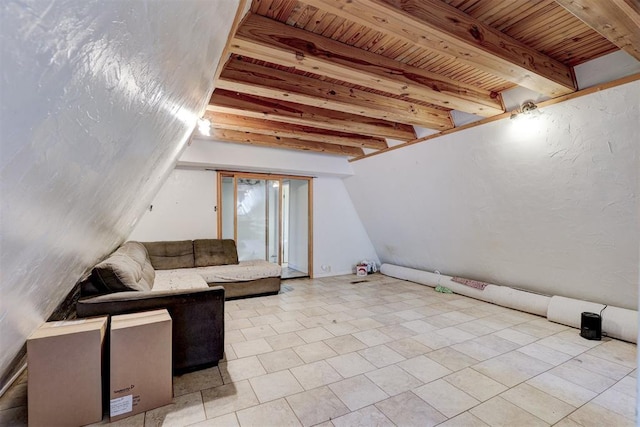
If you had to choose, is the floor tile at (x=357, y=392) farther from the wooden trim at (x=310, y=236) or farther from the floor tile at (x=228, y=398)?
the wooden trim at (x=310, y=236)

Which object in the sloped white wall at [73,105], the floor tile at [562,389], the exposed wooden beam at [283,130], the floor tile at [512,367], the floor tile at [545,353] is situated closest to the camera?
the sloped white wall at [73,105]

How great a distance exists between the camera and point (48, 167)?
670 millimetres

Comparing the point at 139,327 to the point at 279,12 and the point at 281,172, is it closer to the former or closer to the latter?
the point at 279,12

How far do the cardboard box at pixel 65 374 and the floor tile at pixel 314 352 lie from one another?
143 centimetres

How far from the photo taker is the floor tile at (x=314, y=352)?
2.54 meters

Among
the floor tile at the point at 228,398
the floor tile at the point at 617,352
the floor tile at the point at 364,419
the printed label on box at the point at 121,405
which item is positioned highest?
the printed label on box at the point at 121,405

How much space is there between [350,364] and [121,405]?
5.19 ft

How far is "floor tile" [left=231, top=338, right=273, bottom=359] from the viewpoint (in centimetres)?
264

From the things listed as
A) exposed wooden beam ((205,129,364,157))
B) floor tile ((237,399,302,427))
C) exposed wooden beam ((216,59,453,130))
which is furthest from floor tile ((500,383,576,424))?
exposed wooden beam ((205,129,364,157))

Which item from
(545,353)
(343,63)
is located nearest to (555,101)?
(343,63)

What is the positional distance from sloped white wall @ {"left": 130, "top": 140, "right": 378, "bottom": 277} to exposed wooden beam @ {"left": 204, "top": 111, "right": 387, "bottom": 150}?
828mm

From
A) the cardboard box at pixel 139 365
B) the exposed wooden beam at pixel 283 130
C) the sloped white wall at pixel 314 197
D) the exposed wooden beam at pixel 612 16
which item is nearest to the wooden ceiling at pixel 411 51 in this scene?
the exposed wooden beam at pixel 612 16

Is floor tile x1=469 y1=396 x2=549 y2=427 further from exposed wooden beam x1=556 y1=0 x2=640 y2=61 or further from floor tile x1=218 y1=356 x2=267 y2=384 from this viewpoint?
exposed wooden beam x1=556 y1=0 x2=640 y2=61

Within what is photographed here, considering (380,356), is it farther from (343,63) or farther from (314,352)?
(343,63)
